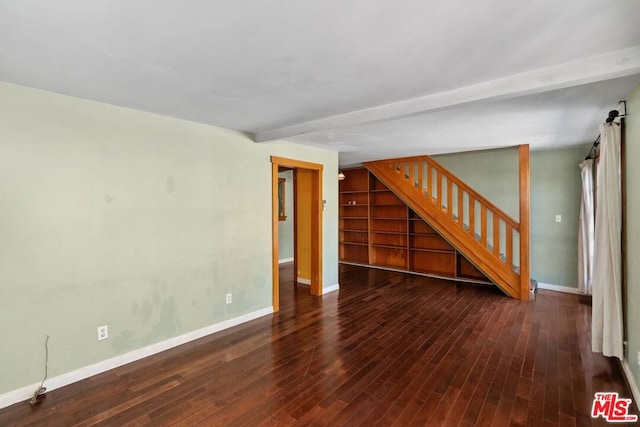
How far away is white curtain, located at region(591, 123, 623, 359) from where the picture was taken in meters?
2.63

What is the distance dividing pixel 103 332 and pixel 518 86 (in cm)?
388

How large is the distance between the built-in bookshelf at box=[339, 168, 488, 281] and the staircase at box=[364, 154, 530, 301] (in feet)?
2.19

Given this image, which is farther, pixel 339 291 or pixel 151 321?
pixel 339 291

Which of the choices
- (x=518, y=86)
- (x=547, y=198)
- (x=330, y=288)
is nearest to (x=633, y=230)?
(x=518, y=86)

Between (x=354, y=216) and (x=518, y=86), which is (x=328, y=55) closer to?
(x=518, y=86)

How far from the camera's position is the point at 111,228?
2.89 m

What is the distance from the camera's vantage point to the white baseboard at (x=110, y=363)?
2.40 metres

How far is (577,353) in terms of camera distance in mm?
3092

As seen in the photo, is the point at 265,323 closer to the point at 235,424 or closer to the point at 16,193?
the point at 235,424

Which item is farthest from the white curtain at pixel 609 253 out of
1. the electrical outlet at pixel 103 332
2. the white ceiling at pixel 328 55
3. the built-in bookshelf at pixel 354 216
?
the built-in bookshelf at pixel 354 216

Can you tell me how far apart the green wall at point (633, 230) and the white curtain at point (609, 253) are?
66 mm

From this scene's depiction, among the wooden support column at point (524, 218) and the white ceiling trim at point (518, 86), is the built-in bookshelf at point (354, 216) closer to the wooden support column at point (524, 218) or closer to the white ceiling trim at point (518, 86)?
the wooden support column at point (524, 218)

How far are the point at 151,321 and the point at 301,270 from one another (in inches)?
124

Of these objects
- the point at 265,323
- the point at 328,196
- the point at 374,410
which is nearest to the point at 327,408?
the point at 374,410
